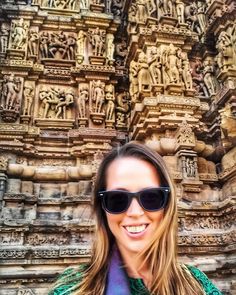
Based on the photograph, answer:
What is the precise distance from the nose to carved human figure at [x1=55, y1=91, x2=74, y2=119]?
700 centimetres

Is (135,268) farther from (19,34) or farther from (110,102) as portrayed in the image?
(19,34)

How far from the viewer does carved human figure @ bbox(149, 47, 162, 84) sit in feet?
24.3

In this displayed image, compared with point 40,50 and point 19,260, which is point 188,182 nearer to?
point 19,260

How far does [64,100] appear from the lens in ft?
27.1

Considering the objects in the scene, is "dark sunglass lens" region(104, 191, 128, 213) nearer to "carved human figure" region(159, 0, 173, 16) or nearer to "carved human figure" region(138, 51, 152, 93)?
"carved human figure" region(138, 51, 152, 93)

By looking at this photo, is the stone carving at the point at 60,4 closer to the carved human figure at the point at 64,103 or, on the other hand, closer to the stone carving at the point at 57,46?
the stone carving at the point at 57,46

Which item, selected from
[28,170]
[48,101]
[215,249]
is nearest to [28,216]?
[28,170]

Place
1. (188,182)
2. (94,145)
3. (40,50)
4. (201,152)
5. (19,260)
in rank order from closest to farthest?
(19,260) → (188,182) → (201,152) → (94,145) → (40,50)

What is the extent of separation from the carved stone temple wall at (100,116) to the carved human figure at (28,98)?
0.03 m

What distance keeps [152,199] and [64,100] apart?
7246 millimetres

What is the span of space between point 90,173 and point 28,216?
5.15ft

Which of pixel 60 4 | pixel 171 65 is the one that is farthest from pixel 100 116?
pixel 60 4

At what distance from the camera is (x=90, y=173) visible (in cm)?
694

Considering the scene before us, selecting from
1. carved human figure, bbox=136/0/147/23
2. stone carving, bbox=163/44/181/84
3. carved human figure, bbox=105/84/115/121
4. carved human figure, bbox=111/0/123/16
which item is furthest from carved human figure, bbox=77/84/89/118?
carved human figure, bbox=111/0/123/16
